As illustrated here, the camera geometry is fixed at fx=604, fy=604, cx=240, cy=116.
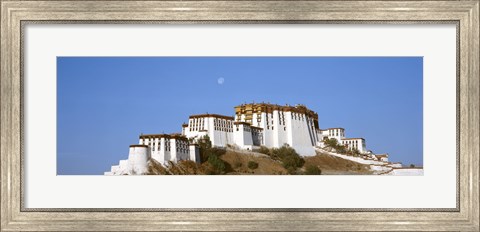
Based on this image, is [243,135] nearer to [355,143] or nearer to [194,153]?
[194,153]

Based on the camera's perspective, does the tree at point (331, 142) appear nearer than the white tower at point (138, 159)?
No

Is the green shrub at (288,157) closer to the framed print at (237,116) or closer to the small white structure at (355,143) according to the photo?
the framed print at (237,116)

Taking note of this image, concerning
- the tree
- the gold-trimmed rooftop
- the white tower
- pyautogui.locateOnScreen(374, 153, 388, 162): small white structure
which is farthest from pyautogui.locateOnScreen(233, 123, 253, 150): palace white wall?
pyautogui.locateOnScreen(374, 153, 388, 162): small white structure

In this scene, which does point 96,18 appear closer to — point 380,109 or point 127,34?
point 127,34

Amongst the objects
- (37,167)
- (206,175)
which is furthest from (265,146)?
(37,167)

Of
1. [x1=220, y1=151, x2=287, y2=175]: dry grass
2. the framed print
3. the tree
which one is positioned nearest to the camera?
the framed print

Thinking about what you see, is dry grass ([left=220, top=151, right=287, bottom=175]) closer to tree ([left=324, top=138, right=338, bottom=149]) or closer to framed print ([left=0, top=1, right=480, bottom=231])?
framed print ([left=0, top=1, right=480, bottom=231])

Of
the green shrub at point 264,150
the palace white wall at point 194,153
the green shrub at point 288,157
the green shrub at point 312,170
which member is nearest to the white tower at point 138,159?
the palace white wall at point 194,153
